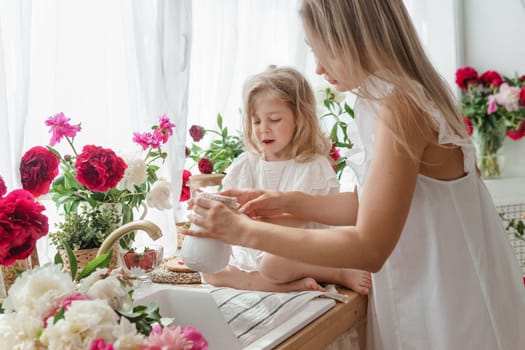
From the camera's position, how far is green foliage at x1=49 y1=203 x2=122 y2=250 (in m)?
1.57

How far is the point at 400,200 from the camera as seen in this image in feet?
3.93

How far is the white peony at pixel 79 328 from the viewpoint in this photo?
77 centimetres

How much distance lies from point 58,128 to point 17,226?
21.2 inches

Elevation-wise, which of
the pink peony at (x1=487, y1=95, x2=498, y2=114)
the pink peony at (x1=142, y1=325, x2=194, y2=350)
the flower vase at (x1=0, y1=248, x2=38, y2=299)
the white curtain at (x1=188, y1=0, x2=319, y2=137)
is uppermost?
the white curtain at (x1=188, y1=0, x2=319, y2=137)

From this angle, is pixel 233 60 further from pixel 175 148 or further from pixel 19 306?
pixel 19 306

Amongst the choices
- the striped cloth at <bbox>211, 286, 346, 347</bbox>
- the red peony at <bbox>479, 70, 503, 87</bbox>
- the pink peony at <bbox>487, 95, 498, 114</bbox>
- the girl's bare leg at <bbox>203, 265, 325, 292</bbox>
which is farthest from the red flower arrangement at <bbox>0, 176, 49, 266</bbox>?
the red peony at <bbox>479, 70, 503, 87</bbox>

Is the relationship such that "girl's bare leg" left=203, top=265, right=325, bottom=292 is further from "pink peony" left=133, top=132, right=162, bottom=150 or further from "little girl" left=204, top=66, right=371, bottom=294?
"pink peony" left=133, top=132, right=162, bottom=150

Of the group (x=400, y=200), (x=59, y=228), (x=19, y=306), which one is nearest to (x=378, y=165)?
(x=400, y=200)

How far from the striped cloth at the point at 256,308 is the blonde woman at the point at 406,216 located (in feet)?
0.59

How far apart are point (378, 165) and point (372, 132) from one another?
0.56ft

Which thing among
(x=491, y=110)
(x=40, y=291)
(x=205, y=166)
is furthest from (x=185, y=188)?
(x=491, y=110)

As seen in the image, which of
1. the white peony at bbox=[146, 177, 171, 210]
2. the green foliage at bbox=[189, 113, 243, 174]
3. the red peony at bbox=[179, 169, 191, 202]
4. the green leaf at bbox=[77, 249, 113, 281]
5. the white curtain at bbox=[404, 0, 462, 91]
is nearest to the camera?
the green leaf at bbox=[77, 249, 113, 281]

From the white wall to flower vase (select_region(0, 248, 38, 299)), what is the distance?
2.89 metres

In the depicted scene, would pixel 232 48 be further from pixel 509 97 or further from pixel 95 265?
pixel 509 97
